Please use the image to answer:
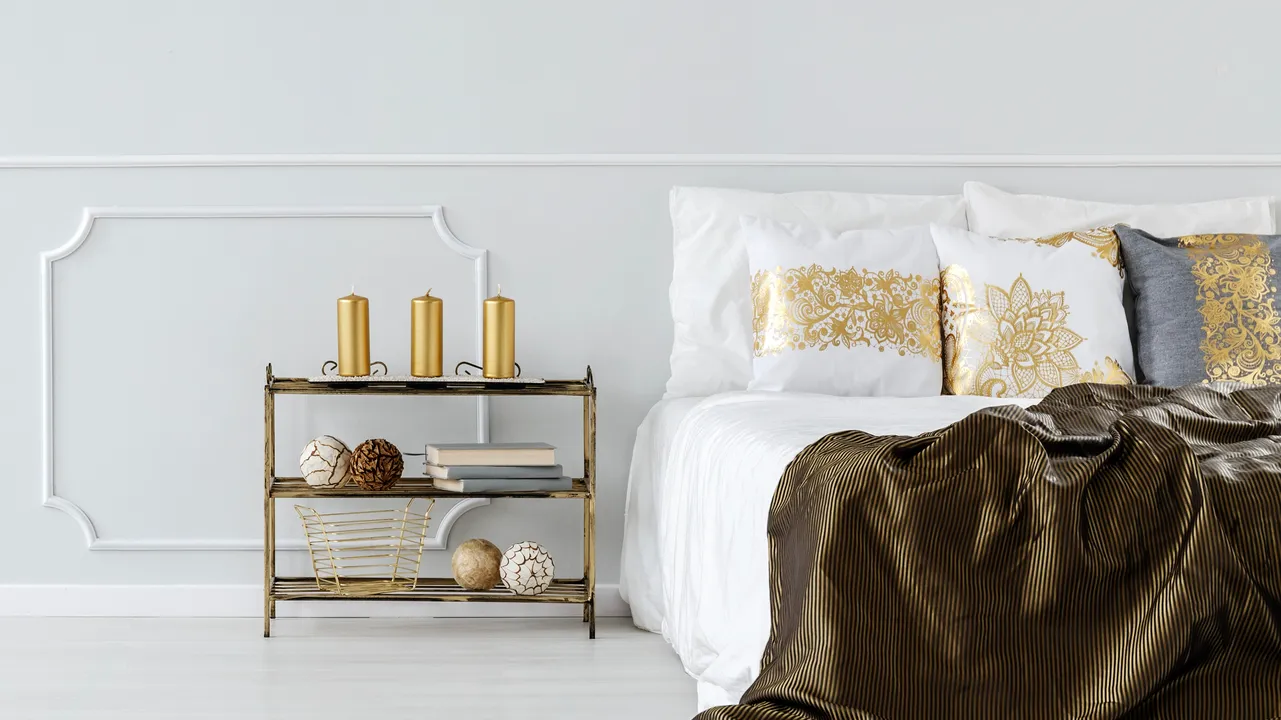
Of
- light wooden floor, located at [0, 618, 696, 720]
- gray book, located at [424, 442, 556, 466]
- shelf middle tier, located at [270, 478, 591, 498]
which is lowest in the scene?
light wooden floor, located at [0, 618, 696, 720]

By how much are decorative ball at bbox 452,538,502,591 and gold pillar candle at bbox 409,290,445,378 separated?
0.40 m

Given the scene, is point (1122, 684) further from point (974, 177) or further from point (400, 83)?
point (400, 83)

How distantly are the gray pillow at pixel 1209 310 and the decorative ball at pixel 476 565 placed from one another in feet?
4.77

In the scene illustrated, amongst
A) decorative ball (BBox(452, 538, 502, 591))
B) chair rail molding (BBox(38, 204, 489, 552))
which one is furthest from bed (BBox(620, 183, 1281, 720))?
chair rail molding (BBox(38, 204, 489, 552))

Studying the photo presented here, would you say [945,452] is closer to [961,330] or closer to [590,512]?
[961,330]

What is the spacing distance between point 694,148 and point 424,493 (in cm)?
106

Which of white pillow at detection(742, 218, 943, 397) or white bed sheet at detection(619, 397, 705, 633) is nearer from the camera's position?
white pillow at detection(742, 218, 943, 397)

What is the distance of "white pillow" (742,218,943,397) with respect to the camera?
7.00 ft

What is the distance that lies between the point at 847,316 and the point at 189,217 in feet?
5.20

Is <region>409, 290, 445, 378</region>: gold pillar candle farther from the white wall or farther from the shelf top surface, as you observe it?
the white wall

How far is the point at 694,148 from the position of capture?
2.57m

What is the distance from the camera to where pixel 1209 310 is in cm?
212

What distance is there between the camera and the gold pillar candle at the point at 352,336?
2297 mm

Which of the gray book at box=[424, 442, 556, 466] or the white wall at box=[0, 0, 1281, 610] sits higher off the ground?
the white wall at box=[0, 0, 1281, 610]
